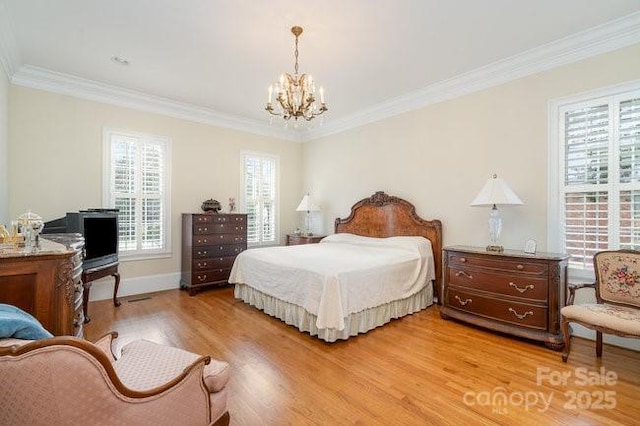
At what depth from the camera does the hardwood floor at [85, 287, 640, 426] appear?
1929mm

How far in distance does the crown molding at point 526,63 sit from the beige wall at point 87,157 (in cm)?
284

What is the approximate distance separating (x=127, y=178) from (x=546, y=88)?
18.2ft

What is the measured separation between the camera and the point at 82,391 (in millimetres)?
960

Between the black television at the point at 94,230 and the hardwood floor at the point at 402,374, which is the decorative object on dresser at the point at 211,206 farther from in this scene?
the hardwood floor at the point at 402,374

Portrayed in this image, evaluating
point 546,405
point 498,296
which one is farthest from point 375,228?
point 546,405

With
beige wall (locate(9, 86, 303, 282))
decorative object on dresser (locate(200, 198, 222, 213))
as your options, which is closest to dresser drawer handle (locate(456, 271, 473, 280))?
decorative object on dresser (locate(200, 198, 222, 213))

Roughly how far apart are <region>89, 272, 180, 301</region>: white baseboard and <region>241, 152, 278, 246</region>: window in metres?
1.47

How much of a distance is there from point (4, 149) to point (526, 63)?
6.04m

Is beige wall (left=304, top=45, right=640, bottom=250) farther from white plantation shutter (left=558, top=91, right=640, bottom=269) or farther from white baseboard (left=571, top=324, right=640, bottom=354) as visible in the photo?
white baseboard (left=571, top=324, right=640, bottom=354)

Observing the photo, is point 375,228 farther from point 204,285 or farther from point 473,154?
point 204,285

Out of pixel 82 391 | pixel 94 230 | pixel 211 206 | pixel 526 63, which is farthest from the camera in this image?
pixel 211 206

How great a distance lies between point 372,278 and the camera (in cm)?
326

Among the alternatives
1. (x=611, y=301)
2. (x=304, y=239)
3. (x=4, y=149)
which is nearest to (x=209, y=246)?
(x=304, y=239)

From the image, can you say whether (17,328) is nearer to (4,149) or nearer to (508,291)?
(508,291)
